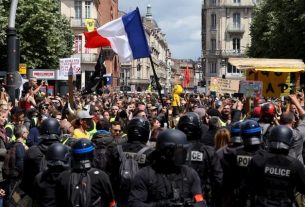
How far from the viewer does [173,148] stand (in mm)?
5121

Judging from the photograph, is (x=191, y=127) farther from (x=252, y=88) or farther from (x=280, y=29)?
(x=280, y=29)

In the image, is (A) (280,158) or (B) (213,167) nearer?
(A) (280,158)

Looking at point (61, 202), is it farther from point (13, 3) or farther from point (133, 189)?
point (13, 3)

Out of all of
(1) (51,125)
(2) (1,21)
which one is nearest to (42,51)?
(2) (1,21)

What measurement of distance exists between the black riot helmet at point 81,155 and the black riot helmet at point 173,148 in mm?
1016

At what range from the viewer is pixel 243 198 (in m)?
7.02

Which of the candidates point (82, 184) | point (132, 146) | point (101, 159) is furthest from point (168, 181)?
point (101, 159)

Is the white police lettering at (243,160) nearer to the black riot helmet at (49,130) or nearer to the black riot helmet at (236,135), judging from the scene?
the black riot helmet at (236,135)

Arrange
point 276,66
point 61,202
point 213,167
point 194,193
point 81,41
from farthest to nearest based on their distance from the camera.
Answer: point 81,41
point 276,66
point 213,167
point 61,202
point 194,193

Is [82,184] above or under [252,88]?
under

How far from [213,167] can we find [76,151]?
2.03 m

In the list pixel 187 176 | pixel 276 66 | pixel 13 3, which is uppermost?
pixel 13 3

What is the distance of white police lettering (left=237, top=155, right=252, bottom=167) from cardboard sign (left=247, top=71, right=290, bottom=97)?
8.79 meters

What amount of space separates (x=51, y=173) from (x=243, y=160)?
231 centimetres
